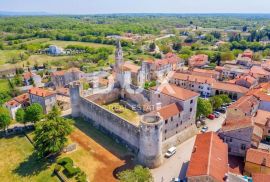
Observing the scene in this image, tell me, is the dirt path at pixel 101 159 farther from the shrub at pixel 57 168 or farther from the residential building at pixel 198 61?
the residential building at pixel 198 61

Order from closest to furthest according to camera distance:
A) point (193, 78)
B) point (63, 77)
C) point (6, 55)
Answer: point (193, 78)
point (63, 77)
point (6, 55)

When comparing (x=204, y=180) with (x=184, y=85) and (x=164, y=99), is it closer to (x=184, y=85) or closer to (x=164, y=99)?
(x=164, y=99)

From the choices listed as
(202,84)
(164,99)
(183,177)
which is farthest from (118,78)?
(183,177)

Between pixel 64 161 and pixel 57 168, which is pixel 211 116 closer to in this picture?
pixel 64 161

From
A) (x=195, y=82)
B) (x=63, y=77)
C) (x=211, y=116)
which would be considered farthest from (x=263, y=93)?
(x=63, y=77)

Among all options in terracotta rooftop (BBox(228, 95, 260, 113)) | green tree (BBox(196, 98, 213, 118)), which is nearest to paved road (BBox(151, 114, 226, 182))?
green tree (BBox(196, 98, 213, 118))

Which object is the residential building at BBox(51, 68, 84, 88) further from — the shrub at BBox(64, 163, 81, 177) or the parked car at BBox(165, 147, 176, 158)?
the parked car at BBox(165, 147, 176, 158)
